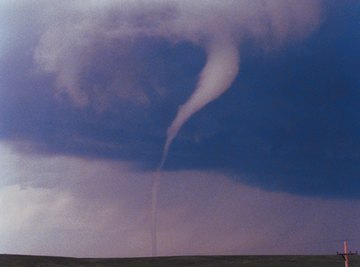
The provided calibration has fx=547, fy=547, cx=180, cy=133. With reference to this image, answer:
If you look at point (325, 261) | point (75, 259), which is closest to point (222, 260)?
point (325, 261)

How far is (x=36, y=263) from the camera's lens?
17125 cm

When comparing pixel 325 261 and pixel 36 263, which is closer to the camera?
pixel 36 263

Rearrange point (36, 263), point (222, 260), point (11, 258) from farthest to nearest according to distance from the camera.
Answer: point (222, 260) → point (11, 258) → point (36, 263)

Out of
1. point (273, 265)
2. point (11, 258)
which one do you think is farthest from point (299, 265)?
point (11, 258)

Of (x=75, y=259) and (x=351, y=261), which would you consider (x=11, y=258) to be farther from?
(x=351, y=261)

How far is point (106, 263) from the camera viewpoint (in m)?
187

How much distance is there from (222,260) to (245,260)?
354 inches

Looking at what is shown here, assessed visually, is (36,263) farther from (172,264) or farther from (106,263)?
(172,264)

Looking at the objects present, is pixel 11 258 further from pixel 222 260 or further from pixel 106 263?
pixel 222 260

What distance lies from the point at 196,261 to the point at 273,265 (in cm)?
3112

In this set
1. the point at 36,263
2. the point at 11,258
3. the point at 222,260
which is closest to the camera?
the point at 36,263

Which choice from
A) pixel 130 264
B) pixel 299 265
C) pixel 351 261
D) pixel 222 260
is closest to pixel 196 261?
pixel 222 260

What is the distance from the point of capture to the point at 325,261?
199 m

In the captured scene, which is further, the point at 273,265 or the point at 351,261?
the point at 351,261
